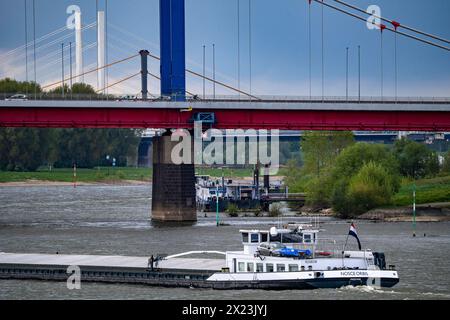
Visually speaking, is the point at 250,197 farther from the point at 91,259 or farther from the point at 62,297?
the point at 62,297

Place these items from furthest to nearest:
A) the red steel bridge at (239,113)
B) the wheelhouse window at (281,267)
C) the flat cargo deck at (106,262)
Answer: the red steel bridge at (239,113)
the flat cargo deck at (106,262)
the wheelhouse window at (281,267)

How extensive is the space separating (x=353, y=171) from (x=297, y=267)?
68.7 meters

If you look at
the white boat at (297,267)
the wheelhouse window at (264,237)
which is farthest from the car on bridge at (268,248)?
the wheelhouse window at (264,237)

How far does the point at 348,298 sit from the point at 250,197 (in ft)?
258

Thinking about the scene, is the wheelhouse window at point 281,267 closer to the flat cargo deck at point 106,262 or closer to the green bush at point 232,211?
the flat cargo deck at point 106,262

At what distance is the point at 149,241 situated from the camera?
301 feet

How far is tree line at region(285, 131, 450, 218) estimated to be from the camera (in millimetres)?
122625

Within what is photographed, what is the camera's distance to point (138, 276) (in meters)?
68.6

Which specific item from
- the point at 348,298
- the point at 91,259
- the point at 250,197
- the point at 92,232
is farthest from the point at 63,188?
the point at 348,298

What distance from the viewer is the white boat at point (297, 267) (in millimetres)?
64438

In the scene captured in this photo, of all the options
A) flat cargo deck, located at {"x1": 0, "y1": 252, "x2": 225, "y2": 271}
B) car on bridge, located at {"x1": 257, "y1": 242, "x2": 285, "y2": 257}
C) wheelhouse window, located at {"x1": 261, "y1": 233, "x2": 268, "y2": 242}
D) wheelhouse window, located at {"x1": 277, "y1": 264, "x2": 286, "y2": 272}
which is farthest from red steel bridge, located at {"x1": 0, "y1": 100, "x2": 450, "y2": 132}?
wheelhouse window, located at {"x1": 277, "y1": 264, "x2": 286, "y2": 272}

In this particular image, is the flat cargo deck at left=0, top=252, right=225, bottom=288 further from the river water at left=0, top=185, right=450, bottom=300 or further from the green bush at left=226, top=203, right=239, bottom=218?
the green bush at left=226, top=203, right=239, bottom=218

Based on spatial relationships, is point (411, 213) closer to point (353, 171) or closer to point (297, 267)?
point (353, 171)

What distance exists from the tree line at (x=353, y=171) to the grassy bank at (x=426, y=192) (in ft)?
4.12
